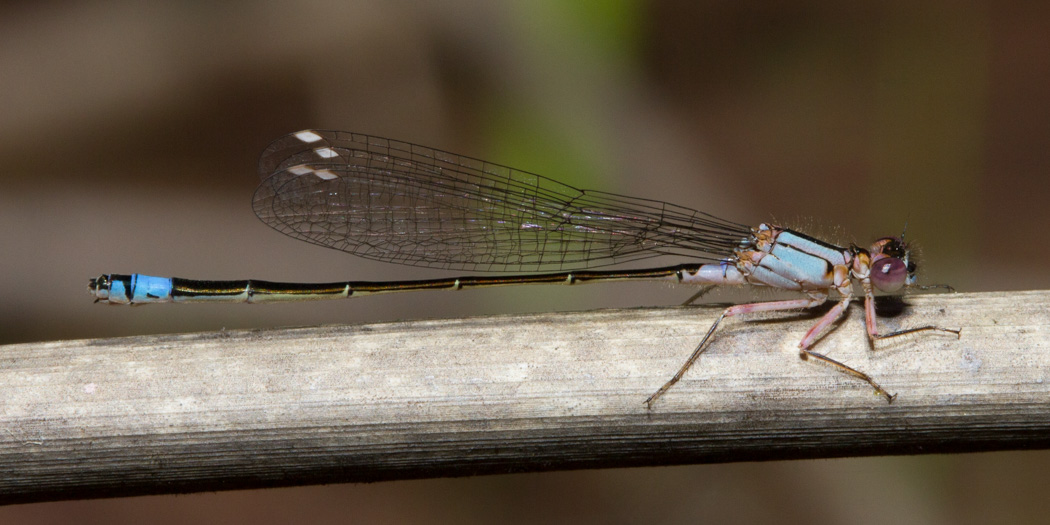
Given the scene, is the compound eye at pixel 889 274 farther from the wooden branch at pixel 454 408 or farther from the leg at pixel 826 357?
the wooden branch at pixel 454 408

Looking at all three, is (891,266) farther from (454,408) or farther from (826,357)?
(454,408)

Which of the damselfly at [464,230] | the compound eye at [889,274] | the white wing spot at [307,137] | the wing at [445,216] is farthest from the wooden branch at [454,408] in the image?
the white wing spot at [307,137]

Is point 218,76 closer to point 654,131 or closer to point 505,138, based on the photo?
point 505,138

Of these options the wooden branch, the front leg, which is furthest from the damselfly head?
the wooden branch

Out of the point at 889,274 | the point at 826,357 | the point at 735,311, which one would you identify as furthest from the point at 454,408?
the point at 889,274

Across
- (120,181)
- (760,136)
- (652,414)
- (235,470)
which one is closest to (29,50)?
(120,181)

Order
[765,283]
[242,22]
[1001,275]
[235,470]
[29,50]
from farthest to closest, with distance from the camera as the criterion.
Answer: [1001,275], [242,22], [29,50], [765,283], [235,470]
